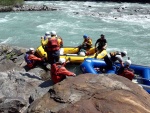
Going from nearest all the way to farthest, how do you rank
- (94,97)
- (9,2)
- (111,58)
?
(94,97)
(111,58)
(9,2)

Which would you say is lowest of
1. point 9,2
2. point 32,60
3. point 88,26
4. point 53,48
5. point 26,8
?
point 88,26

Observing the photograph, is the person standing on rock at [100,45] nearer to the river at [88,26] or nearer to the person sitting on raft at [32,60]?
the person sitting on raft at [32,60]

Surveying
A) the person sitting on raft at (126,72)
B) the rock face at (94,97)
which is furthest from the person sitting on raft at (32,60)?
the rock face at (94,97)

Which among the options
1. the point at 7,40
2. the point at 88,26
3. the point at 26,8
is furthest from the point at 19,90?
the point at 26,8

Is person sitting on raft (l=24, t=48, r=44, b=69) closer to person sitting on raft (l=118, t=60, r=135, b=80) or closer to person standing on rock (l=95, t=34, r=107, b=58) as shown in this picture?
person standing on rock (l=95, t=34, r=107, b=58)

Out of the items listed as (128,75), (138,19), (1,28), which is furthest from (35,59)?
(138,19)

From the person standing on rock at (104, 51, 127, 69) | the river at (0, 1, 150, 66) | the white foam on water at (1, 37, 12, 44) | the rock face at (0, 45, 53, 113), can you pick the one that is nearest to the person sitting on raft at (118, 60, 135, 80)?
the person standing on rock at (104, 51, 127, 69)

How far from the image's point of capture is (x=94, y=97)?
367cm

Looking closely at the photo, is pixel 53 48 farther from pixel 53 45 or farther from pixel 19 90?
pixel 19 90

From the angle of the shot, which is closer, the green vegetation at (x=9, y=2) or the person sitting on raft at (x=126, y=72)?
the person sitting on raft at (x=126, y=72)

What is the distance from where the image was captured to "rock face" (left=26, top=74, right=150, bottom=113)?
11.3 ft

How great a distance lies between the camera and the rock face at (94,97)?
11.3 ft

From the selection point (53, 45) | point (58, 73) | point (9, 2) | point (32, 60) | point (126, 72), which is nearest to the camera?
point (58, 73)

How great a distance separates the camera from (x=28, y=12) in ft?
81.0
